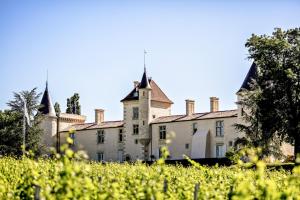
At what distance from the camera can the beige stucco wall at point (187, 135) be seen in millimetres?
47812

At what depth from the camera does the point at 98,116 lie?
201 ft

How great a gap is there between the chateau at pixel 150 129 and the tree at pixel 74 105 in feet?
34.0

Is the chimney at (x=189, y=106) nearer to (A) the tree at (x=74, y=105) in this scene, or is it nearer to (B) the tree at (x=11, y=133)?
(B) the tree at (x=11, y=133)

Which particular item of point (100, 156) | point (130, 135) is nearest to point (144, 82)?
point (130, 135)

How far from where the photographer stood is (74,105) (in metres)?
73.8

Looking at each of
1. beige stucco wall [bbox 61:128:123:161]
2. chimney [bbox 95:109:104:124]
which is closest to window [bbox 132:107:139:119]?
beige stucco wall [bbox 61:128:123:161]

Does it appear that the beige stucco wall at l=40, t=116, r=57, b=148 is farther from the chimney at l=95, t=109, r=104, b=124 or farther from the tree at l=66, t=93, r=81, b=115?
the tree at l=66, t=93, r=81, b=115

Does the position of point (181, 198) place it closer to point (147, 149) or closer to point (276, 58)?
point (276, 58)

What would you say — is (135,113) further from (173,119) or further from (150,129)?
(173,119)

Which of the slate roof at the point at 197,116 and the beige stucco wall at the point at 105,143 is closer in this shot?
the slate roof at the point at 197,116

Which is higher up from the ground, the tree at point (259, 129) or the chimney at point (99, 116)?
the chimney at point (99, 116)

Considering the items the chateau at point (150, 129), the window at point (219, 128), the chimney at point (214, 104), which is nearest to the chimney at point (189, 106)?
the chateau at point (150, 129)

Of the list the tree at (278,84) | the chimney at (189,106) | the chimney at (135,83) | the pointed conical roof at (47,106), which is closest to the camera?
the tree at (278,84)

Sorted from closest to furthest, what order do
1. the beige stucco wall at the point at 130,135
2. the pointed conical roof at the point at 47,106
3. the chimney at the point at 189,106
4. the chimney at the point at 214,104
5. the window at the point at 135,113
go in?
the chimney at the point at 214,104 < the chimney at the point at 189,106 < the beige stucco wall at the point at 130,135 < the window at the point at 135,113 < the pointed conical roof at the point at 47,106
